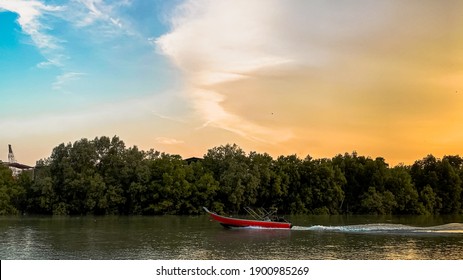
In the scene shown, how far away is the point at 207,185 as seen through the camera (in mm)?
68625

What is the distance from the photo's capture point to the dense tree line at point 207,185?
6512 centimetres

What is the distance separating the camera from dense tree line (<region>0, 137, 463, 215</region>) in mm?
65125

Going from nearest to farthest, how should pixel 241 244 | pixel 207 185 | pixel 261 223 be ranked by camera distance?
1. pixel 241 244
2. pixel 261 223
3. pixel 207 185

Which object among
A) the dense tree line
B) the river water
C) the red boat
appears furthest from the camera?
the dense tree line

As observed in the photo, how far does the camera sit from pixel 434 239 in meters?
32.6

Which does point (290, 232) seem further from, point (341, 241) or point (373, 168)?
point (373, 168)

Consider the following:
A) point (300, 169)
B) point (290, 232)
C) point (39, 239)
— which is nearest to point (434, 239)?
point (290, 232)

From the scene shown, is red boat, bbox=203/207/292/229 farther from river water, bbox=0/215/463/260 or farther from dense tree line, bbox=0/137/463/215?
dense tree line, bbox=0/137/463/215

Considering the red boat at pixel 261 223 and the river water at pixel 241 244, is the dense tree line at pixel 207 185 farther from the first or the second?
the river water at pixel 241 244

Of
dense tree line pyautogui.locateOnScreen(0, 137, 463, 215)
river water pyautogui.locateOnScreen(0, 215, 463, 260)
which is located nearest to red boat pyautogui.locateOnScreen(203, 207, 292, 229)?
river water pyautogui.locateOnScreen(0, 215, 463, 260)

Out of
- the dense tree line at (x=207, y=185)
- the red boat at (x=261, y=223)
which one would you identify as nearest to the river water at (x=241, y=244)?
the red boat at (x=261, y=223)

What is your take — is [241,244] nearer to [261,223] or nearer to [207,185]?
[261,223]

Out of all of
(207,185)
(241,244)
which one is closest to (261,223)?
(241,244)
